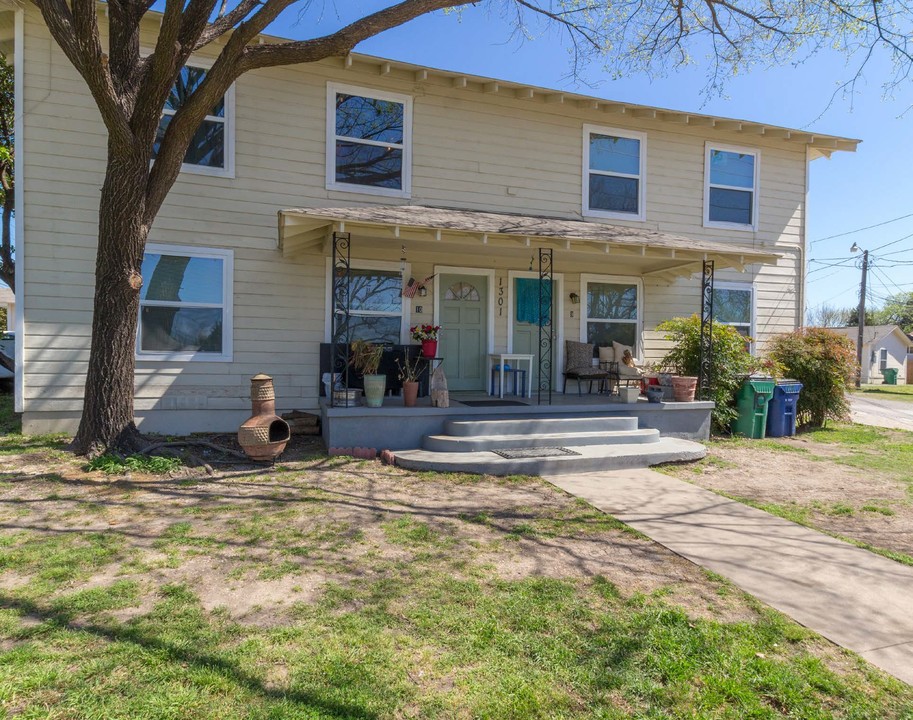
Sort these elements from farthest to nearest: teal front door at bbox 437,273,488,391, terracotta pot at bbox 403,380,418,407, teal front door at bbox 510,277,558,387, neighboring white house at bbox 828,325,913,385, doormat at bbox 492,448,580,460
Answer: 1. neighboring white house at bbox 828,325,913,385
2. teal front door at bbox 510,277,558,387
3. teal front door at bbox 437,273,488,391
4. terracotta pot at bbox 403,380,418,407
5. doormat at bbox 492,448,580,460

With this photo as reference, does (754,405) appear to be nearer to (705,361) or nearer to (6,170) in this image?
(705,361)

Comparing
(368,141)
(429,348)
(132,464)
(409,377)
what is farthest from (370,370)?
(368,141)

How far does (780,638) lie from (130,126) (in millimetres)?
6946

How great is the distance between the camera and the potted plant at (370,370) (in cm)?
704

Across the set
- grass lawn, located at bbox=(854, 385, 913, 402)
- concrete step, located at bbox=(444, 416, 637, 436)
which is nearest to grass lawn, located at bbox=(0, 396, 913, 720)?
concrete step, located at bbox=(444, 416, 637, 436)

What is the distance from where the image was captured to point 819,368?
378 inches

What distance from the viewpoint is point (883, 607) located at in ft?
10.3

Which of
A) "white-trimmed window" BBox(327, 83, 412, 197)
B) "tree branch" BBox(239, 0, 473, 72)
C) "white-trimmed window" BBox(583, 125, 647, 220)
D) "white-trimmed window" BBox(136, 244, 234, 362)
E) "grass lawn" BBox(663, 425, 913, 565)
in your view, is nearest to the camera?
"grass lawn" BBox(663, 425, 913, 565)

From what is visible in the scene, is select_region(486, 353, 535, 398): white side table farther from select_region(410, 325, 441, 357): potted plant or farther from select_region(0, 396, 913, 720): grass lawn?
select_region(0, 396, 913, 720): grass lawn

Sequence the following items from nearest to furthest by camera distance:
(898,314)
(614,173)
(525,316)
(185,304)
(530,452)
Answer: (530,452) → (185,304) → (525,316) → (614,173) → (898,314)

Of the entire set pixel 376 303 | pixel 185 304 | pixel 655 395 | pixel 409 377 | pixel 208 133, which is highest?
pixel 208 133

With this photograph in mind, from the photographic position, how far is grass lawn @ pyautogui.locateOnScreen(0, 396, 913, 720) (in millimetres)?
2266

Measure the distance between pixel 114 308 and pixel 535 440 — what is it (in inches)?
197

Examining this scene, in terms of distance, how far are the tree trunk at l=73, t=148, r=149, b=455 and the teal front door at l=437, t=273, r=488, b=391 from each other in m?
4.42
